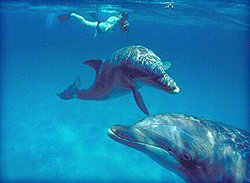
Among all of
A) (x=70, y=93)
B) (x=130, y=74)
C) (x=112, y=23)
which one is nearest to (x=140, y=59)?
(x=130, y=74)

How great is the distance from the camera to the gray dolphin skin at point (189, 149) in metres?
4.59

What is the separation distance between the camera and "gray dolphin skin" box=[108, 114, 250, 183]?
4590 millimetres

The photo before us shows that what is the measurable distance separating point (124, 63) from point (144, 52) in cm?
59

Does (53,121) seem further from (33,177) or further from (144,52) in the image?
(144,52)

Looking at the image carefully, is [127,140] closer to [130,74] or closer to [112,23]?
[130,74]

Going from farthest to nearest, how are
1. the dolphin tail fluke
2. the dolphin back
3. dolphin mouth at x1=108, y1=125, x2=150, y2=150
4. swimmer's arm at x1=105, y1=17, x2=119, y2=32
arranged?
swimmer's arm at x1=105, y1=17, x2=119, y2=32 < the dolphin tail fluke < the dolphin back < dolphin mouth at x1=108, y1=125, x2=150, y2=150

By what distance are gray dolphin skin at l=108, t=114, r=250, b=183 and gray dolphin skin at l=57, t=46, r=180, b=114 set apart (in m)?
2.01

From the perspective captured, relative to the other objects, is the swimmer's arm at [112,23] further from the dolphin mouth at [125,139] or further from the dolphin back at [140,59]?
the dolphin mouth at [125,139]

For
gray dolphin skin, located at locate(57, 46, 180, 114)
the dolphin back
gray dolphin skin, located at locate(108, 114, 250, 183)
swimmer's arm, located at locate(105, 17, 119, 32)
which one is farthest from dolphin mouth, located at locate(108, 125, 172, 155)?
swimmer's arm, located at locate(105, 17, 119, 32)

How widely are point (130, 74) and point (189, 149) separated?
3.50 metres

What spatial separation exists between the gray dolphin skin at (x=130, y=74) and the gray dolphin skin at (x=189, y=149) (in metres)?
2.01

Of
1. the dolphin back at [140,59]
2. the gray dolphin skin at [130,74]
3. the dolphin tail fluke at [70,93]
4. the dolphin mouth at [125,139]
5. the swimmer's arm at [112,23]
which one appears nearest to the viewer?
Answer: the dolphin mouth at [125,139]

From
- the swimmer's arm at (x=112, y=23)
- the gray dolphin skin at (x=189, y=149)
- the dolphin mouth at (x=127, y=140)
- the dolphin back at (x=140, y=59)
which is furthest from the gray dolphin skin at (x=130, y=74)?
the swimmer's arm at (x=112, y=23)

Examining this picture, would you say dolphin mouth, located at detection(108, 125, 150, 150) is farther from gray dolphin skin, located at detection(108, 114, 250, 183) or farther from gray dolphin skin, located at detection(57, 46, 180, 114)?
gray dolphin skin, located at detection(57, 46, 180, 114)
